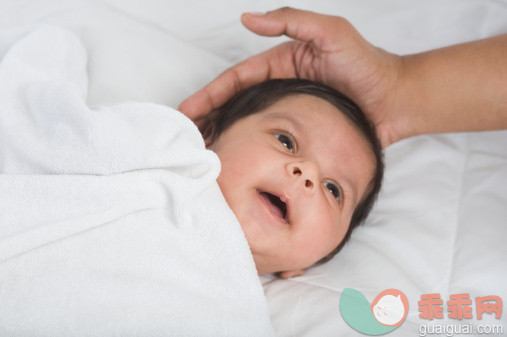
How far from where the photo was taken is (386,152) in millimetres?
1355

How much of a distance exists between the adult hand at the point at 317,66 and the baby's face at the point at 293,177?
19 centimetres

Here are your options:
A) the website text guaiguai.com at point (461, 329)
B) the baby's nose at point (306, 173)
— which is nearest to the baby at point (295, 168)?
the baby's nose at point (306, 173)

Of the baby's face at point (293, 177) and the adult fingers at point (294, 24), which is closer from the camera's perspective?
the baby's face at point (293, 177)

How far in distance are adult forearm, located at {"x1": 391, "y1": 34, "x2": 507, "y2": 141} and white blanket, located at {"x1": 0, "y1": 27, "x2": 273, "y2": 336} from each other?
683 millimetres

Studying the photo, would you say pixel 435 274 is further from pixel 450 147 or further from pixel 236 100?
pixel 236 100

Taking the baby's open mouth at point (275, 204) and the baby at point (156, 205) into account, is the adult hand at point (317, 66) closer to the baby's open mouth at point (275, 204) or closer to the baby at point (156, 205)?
the baby at point (156, 205)

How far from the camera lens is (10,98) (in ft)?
3.16

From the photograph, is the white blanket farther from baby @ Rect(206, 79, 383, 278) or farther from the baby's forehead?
the baby's forehead

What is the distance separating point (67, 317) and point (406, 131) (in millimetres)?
999

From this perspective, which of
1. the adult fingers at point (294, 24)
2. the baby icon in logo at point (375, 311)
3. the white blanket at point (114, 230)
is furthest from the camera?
the adult fingers at point (294, 24)

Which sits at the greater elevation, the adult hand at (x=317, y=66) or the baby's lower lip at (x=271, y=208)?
the adult hand at (x=317, y=66)

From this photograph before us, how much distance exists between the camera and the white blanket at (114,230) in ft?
2.34

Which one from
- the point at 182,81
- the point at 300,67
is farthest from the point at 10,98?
the point at 300,67

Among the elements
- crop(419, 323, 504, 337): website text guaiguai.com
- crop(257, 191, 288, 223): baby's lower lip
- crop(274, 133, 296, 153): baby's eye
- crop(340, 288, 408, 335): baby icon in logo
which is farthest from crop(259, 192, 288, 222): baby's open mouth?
crop(419, 323, 504, 337): website text guaiguai.com
